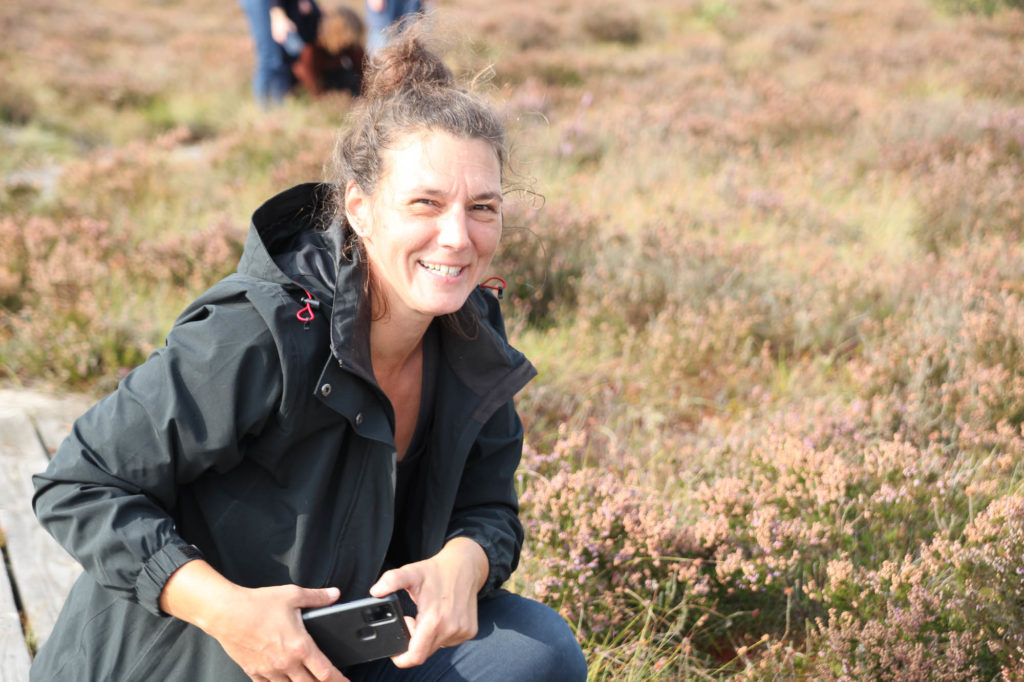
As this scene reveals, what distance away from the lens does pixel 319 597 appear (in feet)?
4.87

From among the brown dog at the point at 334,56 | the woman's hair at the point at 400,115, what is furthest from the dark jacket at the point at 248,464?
the brown dog at the point at 334,56

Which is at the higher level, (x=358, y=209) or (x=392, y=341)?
(x=358, y=209)

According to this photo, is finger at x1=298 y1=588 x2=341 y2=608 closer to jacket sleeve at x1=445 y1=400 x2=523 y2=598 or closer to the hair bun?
jacket sleeve at x1=445 y1=400 x2=523 y2=598

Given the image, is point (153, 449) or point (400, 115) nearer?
point (153, 449)

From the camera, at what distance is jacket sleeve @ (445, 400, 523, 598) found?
1850 mm

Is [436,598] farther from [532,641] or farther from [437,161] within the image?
[437,161]

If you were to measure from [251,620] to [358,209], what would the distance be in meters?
0.83

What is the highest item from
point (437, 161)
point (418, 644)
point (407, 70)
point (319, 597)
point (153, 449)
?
point (407, 70)

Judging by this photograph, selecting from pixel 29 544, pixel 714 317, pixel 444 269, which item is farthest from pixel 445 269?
pixel 714 317

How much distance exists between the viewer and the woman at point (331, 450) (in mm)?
1441

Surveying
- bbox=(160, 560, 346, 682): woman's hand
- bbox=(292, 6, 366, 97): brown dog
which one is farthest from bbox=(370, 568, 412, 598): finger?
bbox=(292, 6, 366, 97): brown dog

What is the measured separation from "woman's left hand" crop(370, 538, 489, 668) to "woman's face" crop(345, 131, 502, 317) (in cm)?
49

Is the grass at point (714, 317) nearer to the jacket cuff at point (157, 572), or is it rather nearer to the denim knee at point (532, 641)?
the denim knee at point (532, 641)

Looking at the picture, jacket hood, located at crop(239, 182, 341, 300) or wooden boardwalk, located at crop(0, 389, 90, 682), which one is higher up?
jacket hood, located at crop(239, 182, 341, 300)
